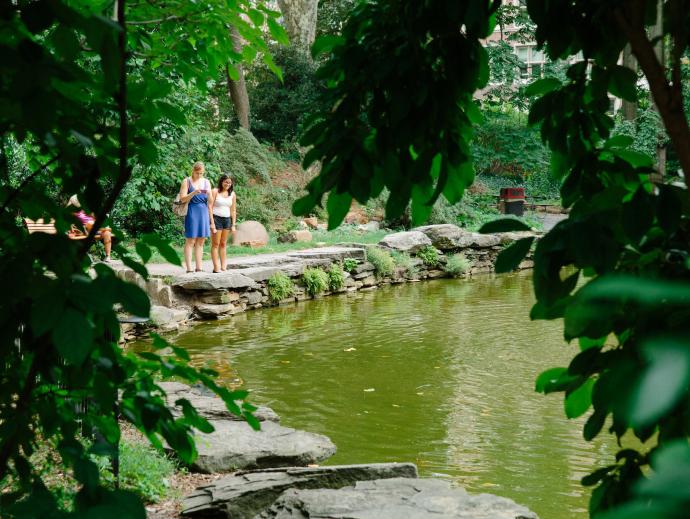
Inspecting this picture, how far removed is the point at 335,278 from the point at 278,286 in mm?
1493

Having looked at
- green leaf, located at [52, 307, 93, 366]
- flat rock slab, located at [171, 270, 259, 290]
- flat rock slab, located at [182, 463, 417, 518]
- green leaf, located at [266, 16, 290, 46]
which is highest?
green leaf, located at [266, 16, 290, 46]

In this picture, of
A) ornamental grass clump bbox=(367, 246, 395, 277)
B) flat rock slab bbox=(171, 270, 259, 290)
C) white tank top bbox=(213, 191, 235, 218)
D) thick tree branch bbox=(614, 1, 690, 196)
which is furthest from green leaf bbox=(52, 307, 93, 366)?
ornamental grass clump bbox=(367, 246, 395, 277)

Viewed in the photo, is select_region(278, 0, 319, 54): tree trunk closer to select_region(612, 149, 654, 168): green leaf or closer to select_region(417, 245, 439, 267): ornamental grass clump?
select_region(417, 245, 439, 267): ornamental grass clump

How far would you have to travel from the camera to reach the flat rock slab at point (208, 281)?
469 inches

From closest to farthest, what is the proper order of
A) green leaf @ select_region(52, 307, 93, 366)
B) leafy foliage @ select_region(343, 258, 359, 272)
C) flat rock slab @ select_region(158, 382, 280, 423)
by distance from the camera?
green leaf @ select_region(52, 307, 93, 366)
flat rock slab @ select_region(158, 382, 280, 423)
leafy foliage @ select_region(343, 258, 359, 272)

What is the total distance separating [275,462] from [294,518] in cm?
152

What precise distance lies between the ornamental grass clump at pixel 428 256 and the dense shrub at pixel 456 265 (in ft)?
0.86

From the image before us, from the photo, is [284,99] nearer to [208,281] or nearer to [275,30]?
[208,281]

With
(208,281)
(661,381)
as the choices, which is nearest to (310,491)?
(661,381)

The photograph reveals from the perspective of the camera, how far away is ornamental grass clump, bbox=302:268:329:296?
13.9 m

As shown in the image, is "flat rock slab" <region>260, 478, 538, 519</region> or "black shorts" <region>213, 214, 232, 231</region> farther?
"black shorts" <region>213, 214, 232, 231</region>

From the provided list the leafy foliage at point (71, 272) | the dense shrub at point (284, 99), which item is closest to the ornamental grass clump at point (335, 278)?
the dense shrub at point (284, 99)

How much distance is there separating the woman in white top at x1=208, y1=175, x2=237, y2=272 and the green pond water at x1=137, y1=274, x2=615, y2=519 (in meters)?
1.12

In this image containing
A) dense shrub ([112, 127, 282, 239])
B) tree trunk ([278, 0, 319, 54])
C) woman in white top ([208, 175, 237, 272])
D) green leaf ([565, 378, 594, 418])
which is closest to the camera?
green leaf ([565, 378, 594, 418])
